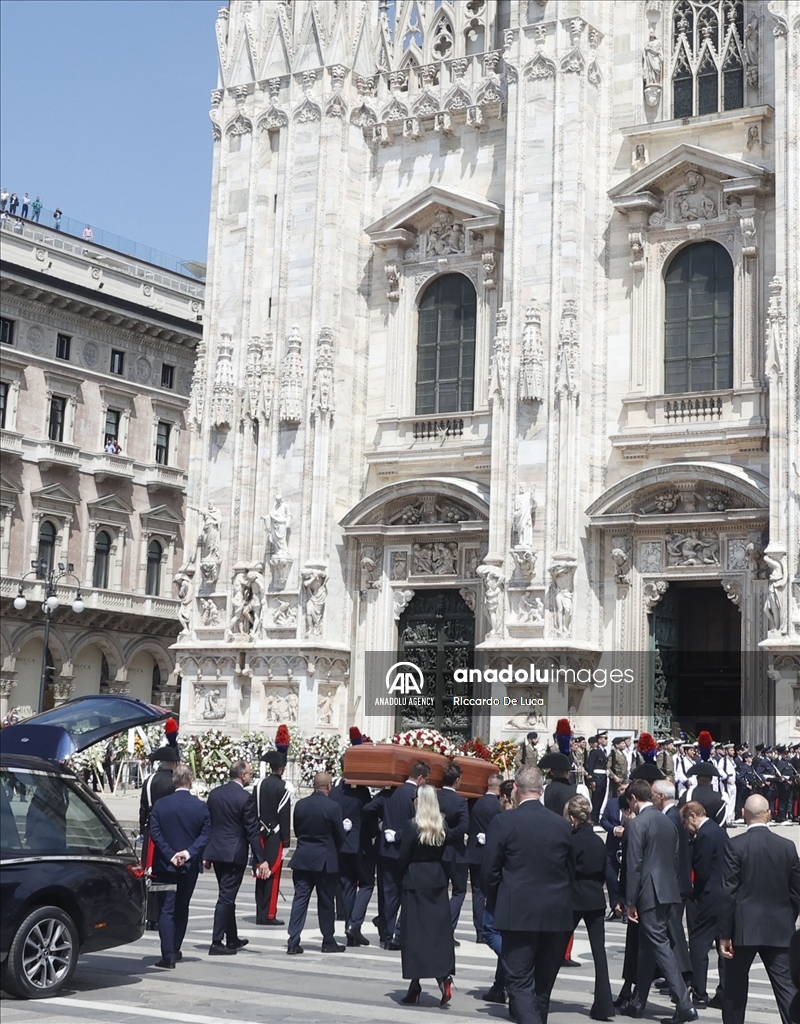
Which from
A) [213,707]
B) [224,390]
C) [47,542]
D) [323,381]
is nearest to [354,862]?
[213,707]

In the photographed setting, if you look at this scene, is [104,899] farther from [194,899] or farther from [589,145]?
[589,145]

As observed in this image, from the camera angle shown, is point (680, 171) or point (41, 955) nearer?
point (41, 955)

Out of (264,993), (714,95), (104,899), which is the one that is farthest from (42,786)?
(714,95)

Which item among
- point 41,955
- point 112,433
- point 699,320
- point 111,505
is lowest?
point 41,955

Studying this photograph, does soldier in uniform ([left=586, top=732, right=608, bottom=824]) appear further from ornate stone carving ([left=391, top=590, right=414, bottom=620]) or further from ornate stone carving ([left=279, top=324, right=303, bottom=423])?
ornate stone carving ([left=279, top=324, right=303, bottom=423])

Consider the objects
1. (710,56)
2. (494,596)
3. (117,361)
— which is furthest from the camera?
(117,361)

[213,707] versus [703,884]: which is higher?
[213,707]

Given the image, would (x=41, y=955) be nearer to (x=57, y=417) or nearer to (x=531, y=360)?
(x=531, y=360)

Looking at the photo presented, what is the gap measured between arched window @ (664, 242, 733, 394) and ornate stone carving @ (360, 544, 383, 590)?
6.90 meters

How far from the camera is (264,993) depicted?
11930 millimetres

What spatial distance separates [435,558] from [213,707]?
569cm

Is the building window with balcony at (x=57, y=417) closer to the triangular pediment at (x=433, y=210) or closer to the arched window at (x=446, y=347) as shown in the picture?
the triangular pediment at (x=433, y=210)

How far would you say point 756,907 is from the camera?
10.5 m

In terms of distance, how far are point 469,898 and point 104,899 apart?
11.0m
